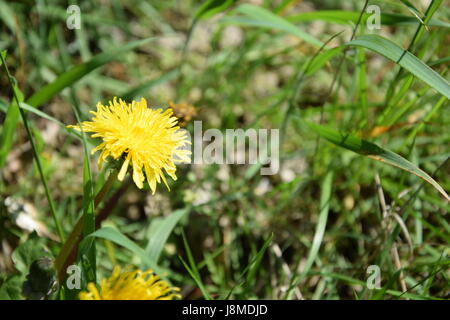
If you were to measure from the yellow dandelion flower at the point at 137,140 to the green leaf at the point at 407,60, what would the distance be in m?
0.64

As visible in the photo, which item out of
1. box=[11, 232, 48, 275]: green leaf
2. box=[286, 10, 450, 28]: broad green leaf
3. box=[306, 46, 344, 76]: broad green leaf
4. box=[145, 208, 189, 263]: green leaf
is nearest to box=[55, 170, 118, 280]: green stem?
box=[11, 232, 48, 275]: green leaf

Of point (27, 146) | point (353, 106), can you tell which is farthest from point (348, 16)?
point (27, 146)

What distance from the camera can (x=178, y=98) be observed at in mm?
2449

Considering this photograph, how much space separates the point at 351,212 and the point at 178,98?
1016 millimetres

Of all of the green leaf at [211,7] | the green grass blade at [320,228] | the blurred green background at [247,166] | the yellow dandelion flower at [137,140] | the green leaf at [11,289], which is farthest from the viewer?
the green leaf at [211,7]

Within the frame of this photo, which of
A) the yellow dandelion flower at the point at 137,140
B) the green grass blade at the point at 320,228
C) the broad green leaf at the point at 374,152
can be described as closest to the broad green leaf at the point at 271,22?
the broad green leaf at the point at 374,152

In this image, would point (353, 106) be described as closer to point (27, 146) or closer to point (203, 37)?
point (203, 37)

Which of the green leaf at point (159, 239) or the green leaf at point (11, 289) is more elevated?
the green leaf at point (159, 239)

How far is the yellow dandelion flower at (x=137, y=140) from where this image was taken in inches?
51.6

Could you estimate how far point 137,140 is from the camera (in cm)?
134

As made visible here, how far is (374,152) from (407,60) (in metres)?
0.28

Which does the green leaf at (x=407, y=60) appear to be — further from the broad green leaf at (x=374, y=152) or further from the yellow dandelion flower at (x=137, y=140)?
the yellow dandelion flower at (x=137, y=140)

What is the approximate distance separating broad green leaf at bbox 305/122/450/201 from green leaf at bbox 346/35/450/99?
218mm
